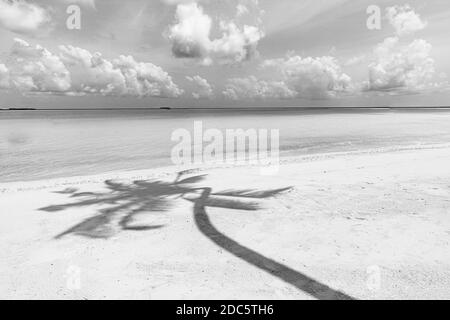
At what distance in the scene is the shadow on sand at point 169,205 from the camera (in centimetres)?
520

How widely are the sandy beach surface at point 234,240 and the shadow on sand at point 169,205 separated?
31 millimetres

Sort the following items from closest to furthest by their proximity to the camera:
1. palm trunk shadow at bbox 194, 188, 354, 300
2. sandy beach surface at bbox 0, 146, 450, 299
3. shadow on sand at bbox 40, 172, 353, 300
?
palm trunk shadow at bbox 194, 188, 354, 300 < sandy beach surface at bbox 0, 146, 450, 299 < shadow on sand at bbox 40, 172, 353, 300

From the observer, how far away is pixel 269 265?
18.0ft

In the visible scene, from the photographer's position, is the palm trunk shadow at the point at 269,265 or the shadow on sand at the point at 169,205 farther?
the shadow on sand at the point at 169,205

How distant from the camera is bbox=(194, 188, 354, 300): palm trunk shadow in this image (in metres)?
4.67

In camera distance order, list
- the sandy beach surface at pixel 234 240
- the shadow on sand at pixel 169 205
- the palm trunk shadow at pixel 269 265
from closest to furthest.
Result: the palm trunk shadow at pixel 269 265, the sandy beach surface at pixel 234 240, the shadow on sand at pixel 169 205

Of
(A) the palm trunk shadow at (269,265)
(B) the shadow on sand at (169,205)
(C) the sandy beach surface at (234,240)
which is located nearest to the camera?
(A) the palm trunk shadow at (269,265)

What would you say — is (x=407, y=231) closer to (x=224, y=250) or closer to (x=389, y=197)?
(x=389, y=197)

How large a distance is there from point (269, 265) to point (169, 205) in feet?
13.4

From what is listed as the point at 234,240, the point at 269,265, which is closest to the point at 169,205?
the point at 234,240

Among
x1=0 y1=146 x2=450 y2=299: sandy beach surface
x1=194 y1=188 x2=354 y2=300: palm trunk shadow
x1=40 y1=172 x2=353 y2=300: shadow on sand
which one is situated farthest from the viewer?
x1=40 y1=172 x2=353 y2=300: shadow on sand

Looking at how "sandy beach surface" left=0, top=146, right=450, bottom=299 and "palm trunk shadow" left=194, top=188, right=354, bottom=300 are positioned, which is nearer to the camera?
"palm trunk shadow" left=194, top=188, right=354, bottom=300

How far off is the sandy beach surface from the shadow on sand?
0.10 feet

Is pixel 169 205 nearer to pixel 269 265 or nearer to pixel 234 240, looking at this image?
pixel 234 240
